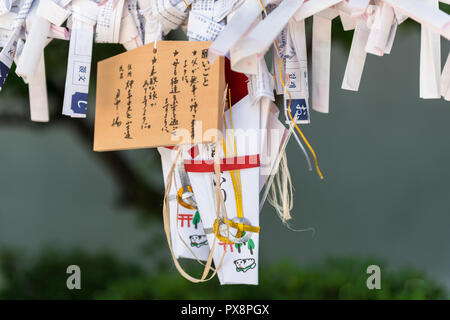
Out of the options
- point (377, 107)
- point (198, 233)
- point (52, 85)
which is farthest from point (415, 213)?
point (52, 85)

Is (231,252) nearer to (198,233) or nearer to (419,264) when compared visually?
(198,233)

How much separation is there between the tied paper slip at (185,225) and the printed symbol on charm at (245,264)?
0.10 metres

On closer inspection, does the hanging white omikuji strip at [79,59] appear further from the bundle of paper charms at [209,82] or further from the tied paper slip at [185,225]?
the tied paper slip at [185,225]

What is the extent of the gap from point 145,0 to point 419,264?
99 centimetres

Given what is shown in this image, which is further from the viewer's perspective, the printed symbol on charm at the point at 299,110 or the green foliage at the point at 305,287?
the green foliage at the point at 305,287

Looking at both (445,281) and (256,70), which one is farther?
(445,281)

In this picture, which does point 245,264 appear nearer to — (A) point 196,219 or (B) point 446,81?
(A) point 196,219

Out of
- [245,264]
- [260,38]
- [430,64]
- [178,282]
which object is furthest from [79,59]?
[178,282]

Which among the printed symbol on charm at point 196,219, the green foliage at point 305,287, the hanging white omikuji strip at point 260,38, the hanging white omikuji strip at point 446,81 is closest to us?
the hanging white omikuji strip at point 260,38

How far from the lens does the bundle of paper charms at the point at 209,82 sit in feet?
2.55

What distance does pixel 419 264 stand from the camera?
1.34m

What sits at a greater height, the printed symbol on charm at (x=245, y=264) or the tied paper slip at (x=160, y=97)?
the tied paper slip at (x=160, y=97)

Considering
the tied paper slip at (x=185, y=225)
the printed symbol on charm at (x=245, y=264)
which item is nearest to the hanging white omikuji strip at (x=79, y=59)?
the tied paper slip at (x=185, y=225)

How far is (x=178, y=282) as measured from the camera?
53.3 inches
